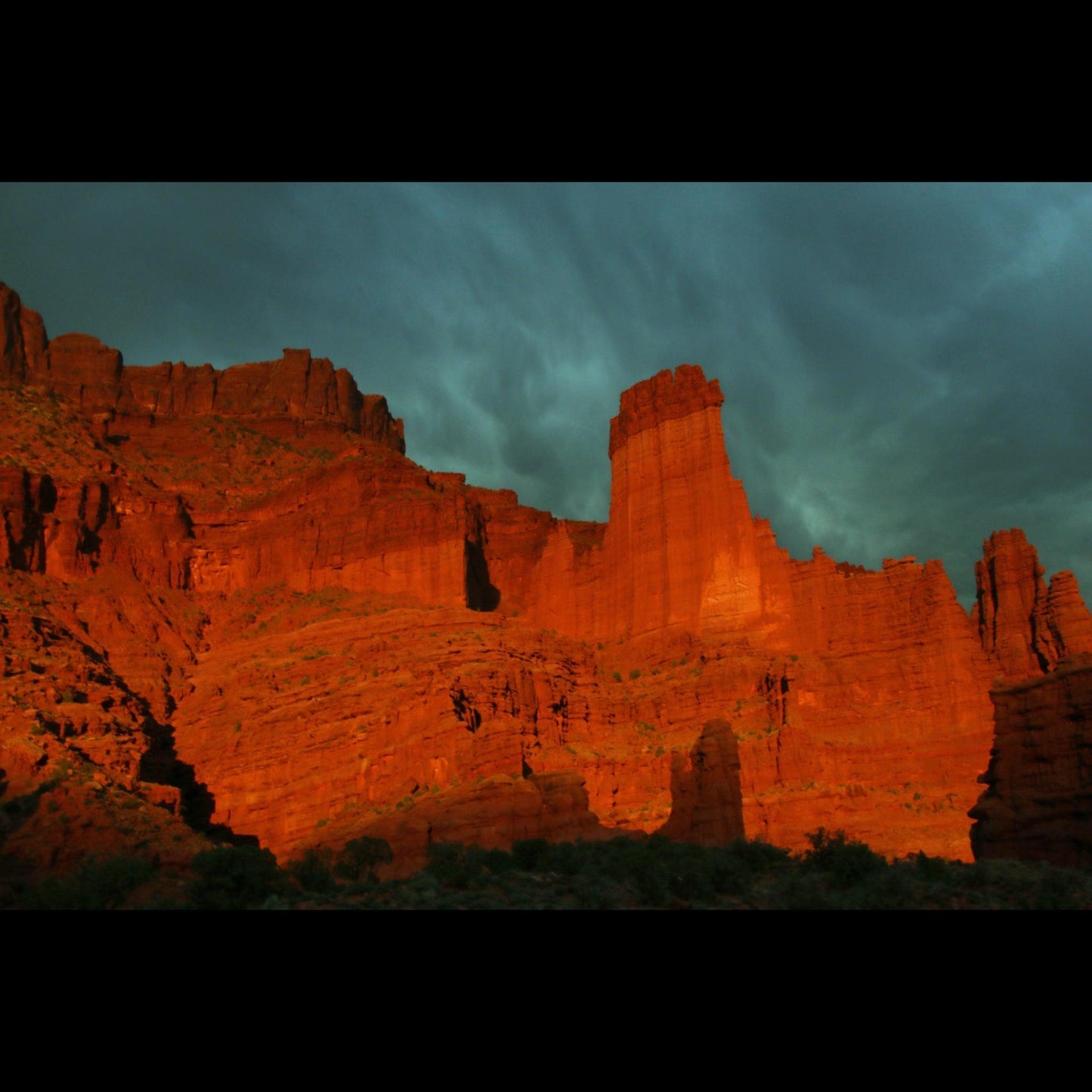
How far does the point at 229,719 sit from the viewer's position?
54188 millimetres

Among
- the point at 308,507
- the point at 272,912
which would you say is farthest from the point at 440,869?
the point at 308,507

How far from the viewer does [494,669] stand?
50344mm

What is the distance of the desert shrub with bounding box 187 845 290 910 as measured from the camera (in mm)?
19312

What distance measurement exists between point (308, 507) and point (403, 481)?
672cm

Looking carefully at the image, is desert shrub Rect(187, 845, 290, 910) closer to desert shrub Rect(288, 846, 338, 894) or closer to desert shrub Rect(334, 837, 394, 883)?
desert shrub Rect(288, 846, 338, 894)

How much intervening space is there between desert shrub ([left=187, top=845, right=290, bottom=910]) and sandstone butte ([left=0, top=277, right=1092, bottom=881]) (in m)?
5.72

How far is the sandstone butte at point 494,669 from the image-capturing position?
119 feet

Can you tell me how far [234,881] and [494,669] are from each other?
28833 mm

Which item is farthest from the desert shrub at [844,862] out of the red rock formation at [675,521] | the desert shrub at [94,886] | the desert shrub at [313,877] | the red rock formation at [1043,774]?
the red rock formation at [675,521]

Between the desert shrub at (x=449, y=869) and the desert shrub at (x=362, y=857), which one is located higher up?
the desert shrub at (x=449, y=869)

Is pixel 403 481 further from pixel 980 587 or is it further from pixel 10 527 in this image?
pixel 980 587

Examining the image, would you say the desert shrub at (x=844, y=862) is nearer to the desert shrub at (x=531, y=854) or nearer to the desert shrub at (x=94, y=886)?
the desert shrub at (x=531, y=854)

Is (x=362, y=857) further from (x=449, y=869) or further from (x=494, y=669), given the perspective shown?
(x=494, y=669)

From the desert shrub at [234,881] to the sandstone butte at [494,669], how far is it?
5716 mm
